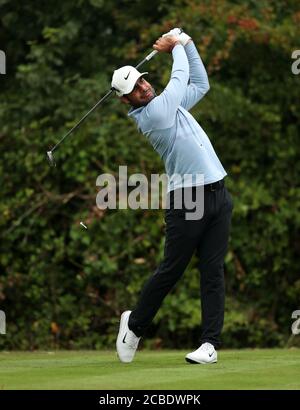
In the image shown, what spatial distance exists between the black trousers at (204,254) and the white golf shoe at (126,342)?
0.17 m

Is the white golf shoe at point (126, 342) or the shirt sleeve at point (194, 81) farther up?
the shirt sleeve at point (194, 81)

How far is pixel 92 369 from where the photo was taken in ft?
25.3

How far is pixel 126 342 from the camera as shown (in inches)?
324

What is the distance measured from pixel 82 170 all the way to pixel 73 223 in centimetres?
65

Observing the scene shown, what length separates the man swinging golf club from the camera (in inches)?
311

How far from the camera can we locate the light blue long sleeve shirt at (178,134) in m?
7.79

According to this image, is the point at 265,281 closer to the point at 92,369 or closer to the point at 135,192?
the point at 135,192

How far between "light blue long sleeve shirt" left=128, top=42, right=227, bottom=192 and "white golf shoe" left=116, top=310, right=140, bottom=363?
1108mm

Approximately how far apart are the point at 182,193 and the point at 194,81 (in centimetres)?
109
